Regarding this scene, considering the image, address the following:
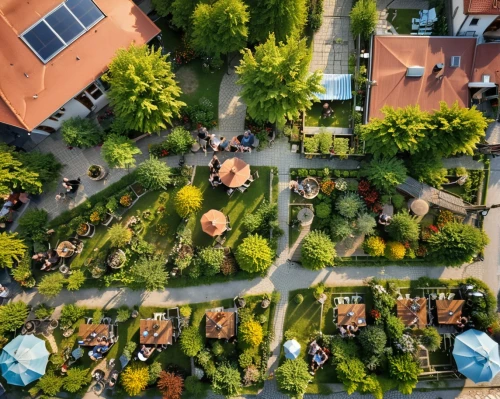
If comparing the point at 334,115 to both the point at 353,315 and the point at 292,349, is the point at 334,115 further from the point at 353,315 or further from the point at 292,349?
the point at 292,349

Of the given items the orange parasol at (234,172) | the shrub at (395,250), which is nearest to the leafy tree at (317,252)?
the shrub at (395,250)

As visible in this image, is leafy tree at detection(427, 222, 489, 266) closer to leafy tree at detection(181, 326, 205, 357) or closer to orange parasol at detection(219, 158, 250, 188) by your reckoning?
orange parasol at detection(219, 158, 250, 188)

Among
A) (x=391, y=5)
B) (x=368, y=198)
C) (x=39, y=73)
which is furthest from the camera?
(x=391, y=5)

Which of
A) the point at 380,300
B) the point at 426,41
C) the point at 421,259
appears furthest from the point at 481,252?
the point at 426,41

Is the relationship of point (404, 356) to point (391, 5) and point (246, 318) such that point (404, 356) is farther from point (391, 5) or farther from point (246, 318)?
point (391, 5)

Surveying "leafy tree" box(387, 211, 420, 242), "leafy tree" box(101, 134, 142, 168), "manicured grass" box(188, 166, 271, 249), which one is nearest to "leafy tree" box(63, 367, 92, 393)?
"manicured grass" box(188, 166, 271, 249)

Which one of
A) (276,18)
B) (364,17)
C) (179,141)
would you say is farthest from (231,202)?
(364,17)

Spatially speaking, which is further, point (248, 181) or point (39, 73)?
point (248, 181)
